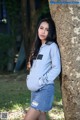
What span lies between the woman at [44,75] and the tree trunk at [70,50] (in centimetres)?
13

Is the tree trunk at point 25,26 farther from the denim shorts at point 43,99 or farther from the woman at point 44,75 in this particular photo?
the denim shorts at point 43,99

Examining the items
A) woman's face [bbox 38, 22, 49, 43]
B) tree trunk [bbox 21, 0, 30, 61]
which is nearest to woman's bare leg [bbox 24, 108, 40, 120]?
woman's face [bbox 38, 22, 49, 43]

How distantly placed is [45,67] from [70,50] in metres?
0.39

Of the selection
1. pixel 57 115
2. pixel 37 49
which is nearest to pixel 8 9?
pixel 57 115

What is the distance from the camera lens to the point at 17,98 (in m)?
7.66

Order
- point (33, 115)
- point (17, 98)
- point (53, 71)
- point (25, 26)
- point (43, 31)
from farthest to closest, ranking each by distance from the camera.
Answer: point (25, 26) < point (17, 98) < point (43, 31) < point (33, 115) < point (53, 71)

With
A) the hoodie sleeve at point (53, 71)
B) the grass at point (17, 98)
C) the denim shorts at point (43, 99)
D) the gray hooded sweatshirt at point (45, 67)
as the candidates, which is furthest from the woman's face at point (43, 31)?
the grass at point (17, 98)

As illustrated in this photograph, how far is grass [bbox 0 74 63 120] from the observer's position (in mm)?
6455

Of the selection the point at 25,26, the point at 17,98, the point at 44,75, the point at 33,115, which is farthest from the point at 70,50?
the point at 25,26

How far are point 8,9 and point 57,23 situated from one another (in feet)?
28.8

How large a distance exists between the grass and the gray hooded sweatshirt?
2152mm

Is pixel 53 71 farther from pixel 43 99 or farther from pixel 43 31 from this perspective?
pixel 43 31

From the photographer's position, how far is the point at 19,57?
500 inches

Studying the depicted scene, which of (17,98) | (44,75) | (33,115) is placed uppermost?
(44,75)
